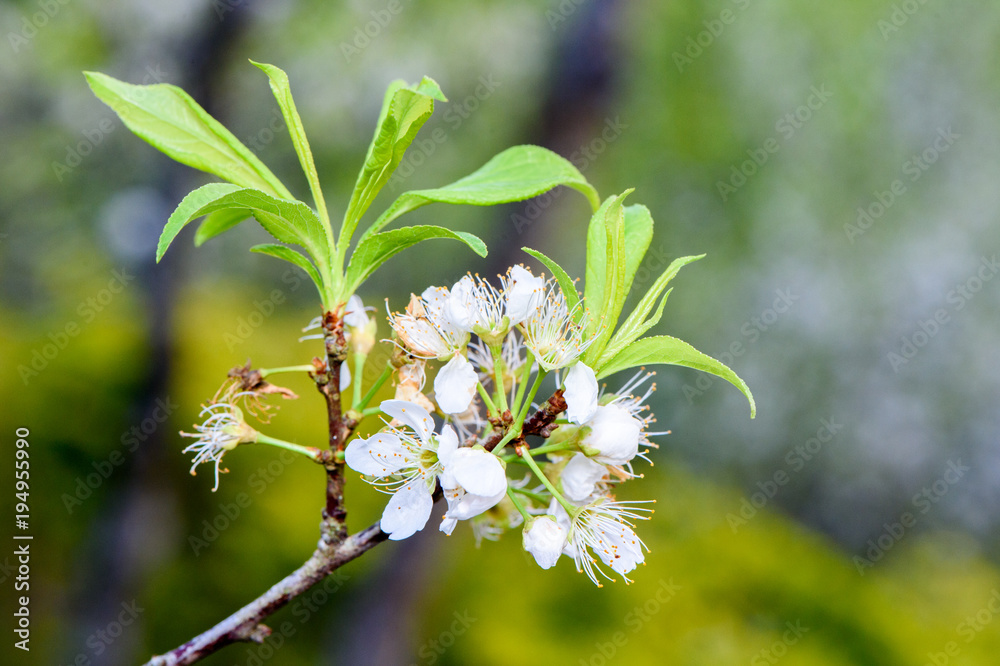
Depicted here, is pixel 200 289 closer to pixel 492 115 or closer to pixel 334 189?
pixel 334 189

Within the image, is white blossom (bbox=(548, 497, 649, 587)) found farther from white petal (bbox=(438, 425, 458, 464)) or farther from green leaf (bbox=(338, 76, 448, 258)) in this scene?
green leaf (bbox=(338, 76, 448, 258))

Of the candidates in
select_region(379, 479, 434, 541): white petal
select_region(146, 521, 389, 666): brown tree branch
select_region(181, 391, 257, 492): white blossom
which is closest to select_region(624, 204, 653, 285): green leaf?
select_region(379, 479, 434, 541): white petal

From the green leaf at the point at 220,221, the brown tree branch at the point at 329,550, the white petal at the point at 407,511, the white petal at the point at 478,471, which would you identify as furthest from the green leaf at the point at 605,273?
the green leaf at the point at 220,221

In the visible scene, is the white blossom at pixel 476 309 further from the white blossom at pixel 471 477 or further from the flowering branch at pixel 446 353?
the white blossom at pixel 471 477

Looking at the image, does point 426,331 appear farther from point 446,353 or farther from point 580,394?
point 580,394

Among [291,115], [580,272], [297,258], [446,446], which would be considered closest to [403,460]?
[446,446]

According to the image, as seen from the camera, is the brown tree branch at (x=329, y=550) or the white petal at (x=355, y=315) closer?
the brown tree branch at (x=329, y=550)

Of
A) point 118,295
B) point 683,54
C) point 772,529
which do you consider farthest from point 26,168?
point 772,529

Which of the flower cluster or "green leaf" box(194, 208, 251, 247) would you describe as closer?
the flower cluster
